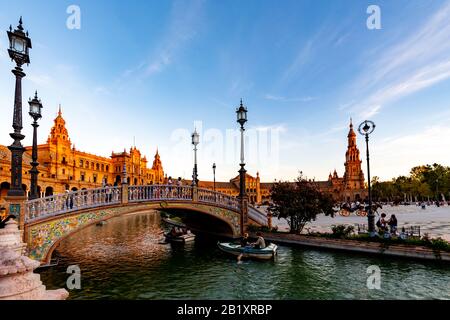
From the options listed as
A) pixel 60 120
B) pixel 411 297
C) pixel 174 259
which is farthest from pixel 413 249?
pixel 60 120

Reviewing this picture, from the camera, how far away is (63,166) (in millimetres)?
67750

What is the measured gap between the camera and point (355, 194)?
115875mm

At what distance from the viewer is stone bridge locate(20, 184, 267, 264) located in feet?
37.9

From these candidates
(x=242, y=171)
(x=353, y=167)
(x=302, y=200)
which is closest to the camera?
(x=302, y=200)

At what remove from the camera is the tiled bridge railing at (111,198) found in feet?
38.5

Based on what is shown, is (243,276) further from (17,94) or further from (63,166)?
(63,166)

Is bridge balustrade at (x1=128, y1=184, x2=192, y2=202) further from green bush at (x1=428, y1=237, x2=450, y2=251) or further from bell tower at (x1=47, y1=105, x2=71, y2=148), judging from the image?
bell tower at (x1=47, y1=105, x2=71, y2=148)

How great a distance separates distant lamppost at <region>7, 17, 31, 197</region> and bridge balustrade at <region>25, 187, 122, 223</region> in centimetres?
151

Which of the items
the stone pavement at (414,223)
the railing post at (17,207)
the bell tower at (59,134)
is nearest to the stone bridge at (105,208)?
the railing post at (17,207)

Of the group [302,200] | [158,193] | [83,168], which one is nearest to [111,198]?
[158,193]

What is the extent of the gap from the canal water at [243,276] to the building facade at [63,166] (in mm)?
43885

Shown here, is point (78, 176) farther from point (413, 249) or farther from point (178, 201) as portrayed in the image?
point (413, 249)

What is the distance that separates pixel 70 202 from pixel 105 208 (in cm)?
171
